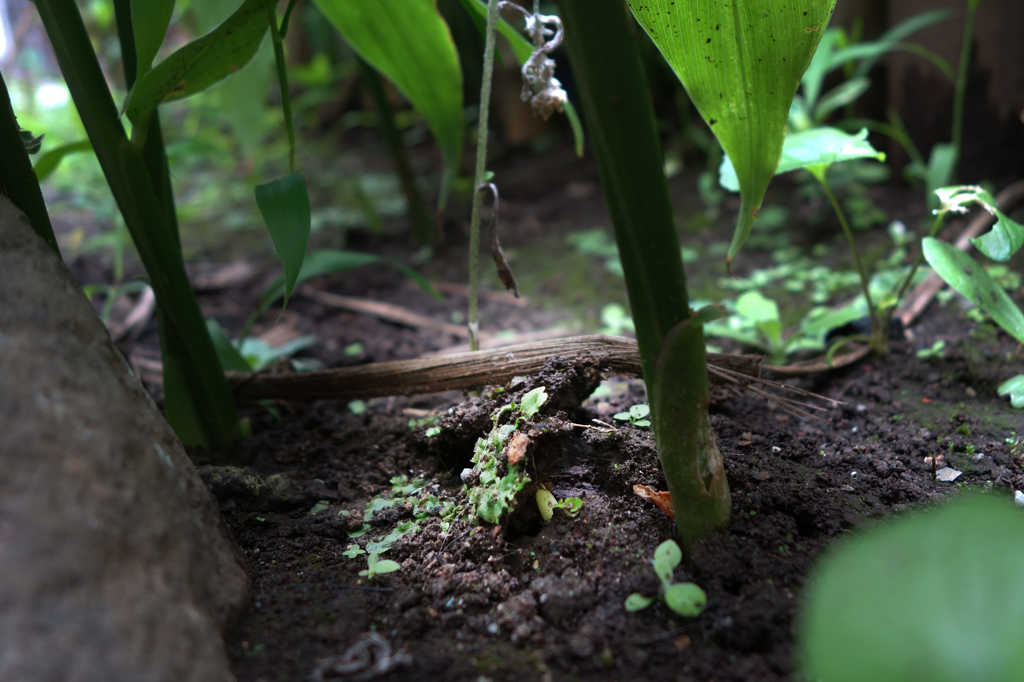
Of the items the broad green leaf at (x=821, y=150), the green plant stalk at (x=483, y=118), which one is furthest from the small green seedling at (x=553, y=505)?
the broad green leaf at (x=821, y=150)

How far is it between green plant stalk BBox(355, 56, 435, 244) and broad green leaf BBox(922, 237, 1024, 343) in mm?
1433

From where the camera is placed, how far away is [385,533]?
78 centimetres

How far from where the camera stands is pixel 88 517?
471mm

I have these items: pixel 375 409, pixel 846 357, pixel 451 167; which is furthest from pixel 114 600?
pixel 846 357

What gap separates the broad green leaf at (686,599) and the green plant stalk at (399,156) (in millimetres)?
1602

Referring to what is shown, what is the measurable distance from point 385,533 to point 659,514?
34 cm

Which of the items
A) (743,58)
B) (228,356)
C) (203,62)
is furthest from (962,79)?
(228,356)

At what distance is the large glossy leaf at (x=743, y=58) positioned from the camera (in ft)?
2.07

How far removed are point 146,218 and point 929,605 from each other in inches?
37.6

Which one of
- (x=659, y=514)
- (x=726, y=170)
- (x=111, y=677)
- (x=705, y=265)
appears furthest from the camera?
(x=705, y=265)

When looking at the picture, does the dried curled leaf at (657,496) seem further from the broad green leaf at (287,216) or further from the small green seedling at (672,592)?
the broad green leaf at (287,216)

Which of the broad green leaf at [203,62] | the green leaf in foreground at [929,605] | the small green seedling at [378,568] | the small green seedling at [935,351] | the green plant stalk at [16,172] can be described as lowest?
the small green seedling at [935,351]

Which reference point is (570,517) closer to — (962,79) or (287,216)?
(287,216)

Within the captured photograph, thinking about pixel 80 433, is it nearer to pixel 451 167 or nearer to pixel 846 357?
pixel 451 167
